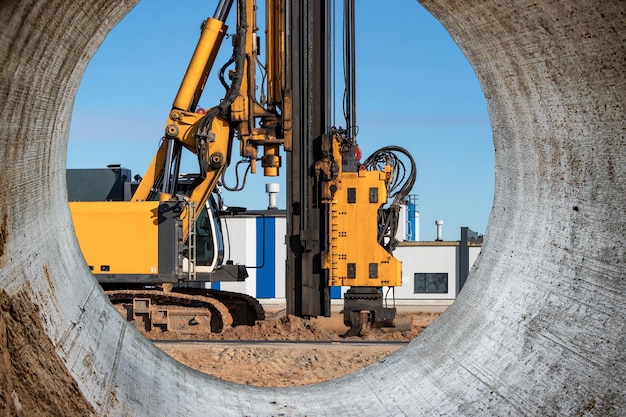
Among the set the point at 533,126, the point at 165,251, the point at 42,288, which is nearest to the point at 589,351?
the point at 533,126

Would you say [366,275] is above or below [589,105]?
below

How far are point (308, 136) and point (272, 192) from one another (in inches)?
466

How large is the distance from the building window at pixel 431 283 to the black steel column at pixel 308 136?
37.7ft

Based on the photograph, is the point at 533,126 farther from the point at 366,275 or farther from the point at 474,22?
the point at 366,275

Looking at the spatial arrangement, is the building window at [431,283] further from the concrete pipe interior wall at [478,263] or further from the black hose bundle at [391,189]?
the concrete pipe interior wall at [478,263]

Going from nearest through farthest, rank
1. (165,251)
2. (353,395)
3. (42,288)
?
(42,288)
(353,395)
(165,251)

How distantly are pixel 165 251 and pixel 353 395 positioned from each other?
32.3ft

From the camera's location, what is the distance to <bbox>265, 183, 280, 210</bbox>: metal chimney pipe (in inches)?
1006

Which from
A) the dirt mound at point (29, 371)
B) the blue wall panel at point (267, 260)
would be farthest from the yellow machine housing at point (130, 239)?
the blue wall panel at point (267, 260)

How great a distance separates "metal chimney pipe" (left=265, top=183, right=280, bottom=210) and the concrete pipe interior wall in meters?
21.6

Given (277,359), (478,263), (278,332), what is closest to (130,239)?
(278,332)

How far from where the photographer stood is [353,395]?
3.84 metres

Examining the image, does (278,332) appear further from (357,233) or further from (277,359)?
(277,359)

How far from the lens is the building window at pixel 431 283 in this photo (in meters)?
25.3
